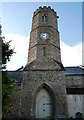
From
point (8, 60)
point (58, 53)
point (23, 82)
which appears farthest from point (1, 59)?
point (58, 53)

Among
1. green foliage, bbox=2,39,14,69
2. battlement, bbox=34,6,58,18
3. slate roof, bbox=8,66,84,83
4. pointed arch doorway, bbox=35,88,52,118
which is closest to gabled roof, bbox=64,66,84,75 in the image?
slate roof, bbox=8,66,84,83

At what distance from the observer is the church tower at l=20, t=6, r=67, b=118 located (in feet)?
84.3

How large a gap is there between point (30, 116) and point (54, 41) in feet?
33.8

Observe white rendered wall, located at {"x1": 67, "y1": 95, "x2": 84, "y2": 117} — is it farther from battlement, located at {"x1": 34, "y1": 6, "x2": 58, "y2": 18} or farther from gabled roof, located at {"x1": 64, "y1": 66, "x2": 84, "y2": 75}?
battlement, located at {"x1": 34, "y1": 6, "x2": 58, "y2": 18}

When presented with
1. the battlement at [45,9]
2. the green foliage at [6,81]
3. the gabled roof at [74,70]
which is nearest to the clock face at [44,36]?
the battlement at [45,9]

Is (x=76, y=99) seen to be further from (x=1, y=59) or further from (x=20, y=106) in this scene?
(x=1, y=59)

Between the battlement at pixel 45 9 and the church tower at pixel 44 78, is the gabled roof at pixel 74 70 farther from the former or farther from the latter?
the battlement at pixel 45 9

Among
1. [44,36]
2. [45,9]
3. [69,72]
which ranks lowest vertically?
[69,72]

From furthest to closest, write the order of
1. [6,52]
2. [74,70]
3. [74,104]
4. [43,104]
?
[74,70], [74,104], [43,104], [6,52]

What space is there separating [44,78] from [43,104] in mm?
3263

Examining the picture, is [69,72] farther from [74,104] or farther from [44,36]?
[44,36]

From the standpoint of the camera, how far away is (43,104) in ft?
88.1

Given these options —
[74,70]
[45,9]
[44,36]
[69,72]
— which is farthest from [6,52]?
[74,70]

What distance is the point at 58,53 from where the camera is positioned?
94.1 ft
